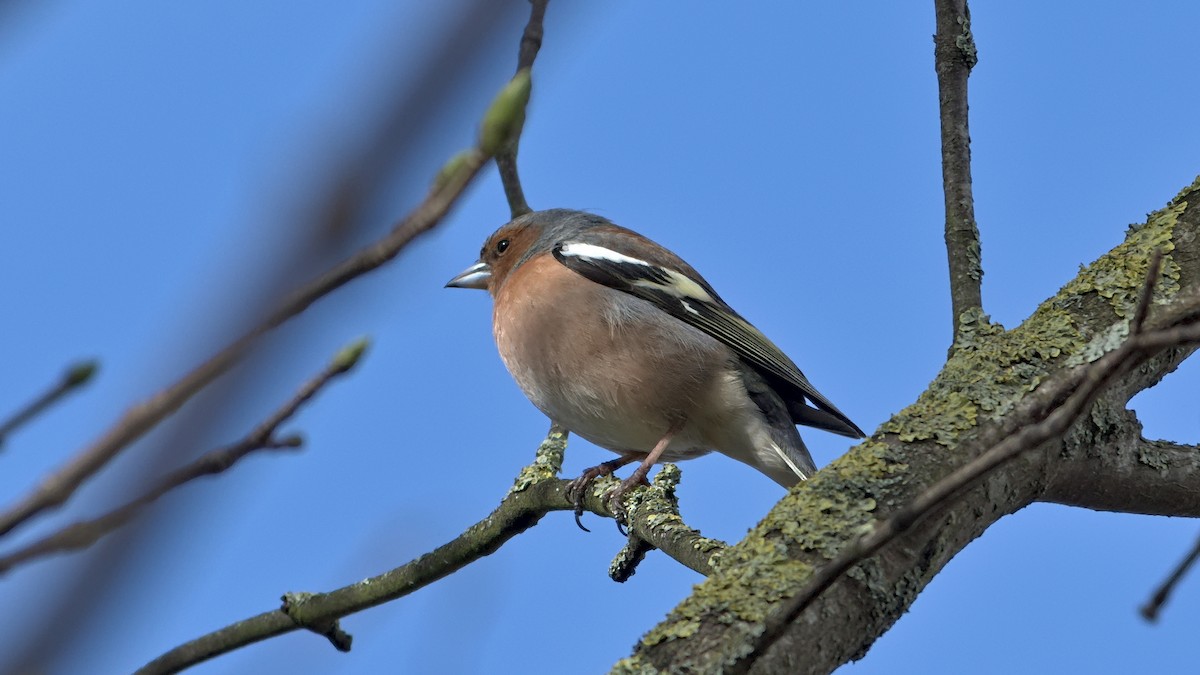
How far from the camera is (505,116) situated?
139 cm

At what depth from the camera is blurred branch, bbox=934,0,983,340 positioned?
13.6ft

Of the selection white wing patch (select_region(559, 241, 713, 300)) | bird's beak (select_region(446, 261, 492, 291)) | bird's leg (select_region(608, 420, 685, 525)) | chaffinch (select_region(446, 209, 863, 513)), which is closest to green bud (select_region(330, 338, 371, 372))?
bird's leg (select_region(608, 420, 685, 525))

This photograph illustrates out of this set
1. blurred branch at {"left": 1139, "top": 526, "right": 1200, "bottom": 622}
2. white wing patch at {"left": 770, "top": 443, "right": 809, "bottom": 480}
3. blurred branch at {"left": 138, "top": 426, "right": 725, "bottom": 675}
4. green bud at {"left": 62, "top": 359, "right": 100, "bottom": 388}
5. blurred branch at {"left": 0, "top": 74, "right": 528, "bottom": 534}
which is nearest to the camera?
blurred branch at {"left": 0, "top": 74, "right": 528, "bottom": 534}

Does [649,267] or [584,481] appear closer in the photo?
[584,481]

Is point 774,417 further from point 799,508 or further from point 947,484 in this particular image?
point 947,484

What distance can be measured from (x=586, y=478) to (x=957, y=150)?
200cm

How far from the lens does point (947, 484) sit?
2021 mm

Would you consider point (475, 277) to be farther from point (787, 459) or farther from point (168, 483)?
point (168, 483)

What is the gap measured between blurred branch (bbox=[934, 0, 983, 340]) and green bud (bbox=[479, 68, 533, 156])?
2.80m

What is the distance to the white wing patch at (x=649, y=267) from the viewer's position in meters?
6.38

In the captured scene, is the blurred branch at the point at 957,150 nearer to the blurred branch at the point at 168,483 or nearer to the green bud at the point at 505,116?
the green bud at the point at 505,116

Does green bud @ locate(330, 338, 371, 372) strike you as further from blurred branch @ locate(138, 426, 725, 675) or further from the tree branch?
blurred branch @ locate(138, 426, 725, 675)

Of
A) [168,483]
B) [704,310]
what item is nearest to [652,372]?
→ [704,310]

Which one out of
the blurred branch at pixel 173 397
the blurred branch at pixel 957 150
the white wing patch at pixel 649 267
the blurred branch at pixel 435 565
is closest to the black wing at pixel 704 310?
the white wing patch at pixel 649 267
